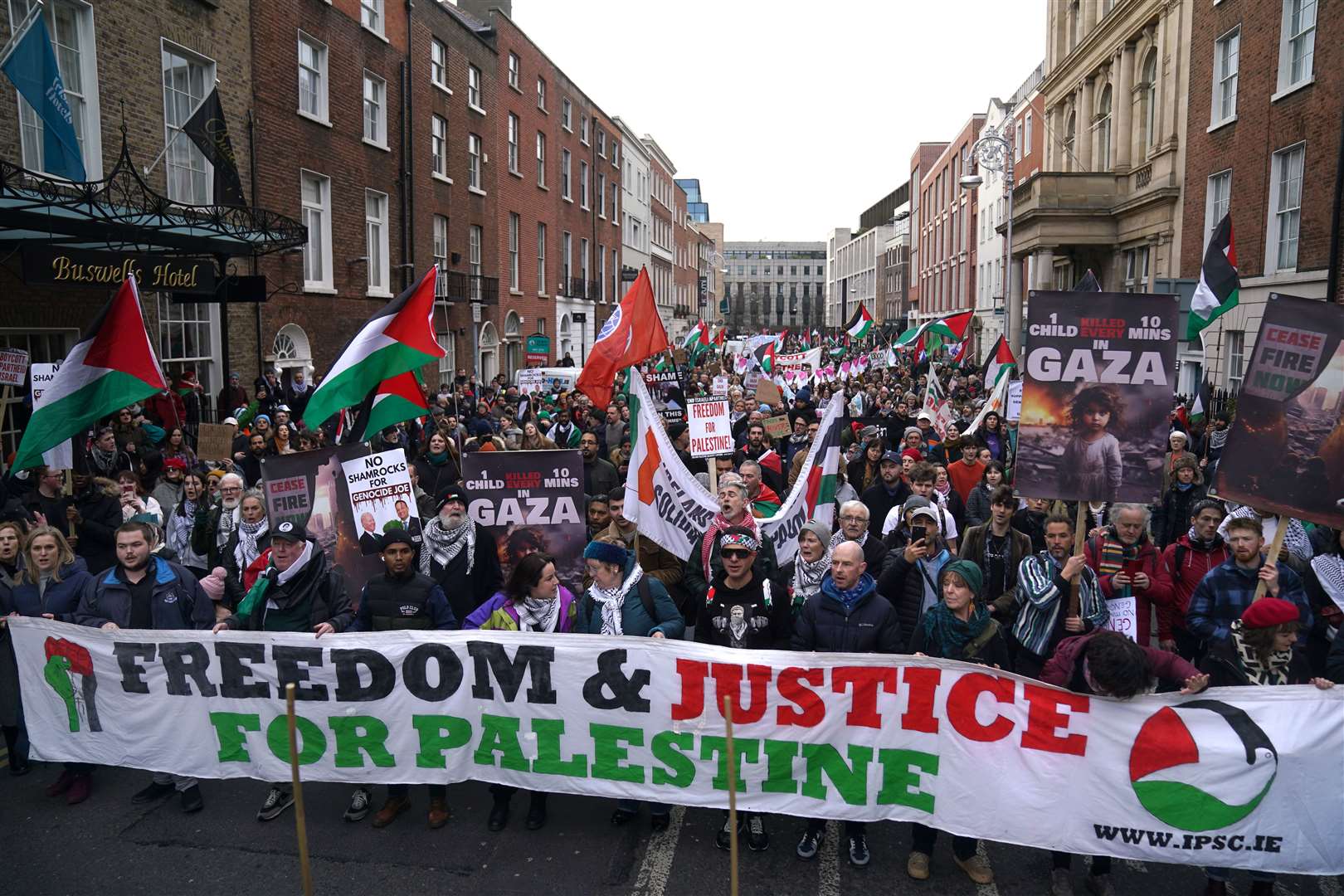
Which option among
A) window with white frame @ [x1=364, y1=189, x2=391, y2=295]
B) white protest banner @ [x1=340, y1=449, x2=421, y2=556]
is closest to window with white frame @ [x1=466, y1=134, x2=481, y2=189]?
window with white frame @ [x1=364, y1=189, x2=391, y2=295]

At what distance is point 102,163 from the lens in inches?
565

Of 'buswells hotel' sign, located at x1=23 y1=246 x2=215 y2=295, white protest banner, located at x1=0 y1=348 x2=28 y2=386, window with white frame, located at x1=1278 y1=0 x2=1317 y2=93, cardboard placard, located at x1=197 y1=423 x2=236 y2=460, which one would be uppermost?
window with white frame, located at x1=1278 y1=0 x2=1317 y2=93

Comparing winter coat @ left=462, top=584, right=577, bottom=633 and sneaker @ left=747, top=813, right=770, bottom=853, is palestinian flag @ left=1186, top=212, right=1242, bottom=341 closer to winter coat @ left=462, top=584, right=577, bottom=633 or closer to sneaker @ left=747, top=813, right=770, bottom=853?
sneaker @ left=747, top=813, right=770, bottom=853

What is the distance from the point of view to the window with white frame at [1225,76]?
19.8 m

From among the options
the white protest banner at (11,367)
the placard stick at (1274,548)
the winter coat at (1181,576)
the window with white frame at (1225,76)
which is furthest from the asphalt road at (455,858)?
the window with white frame at (1225,76)

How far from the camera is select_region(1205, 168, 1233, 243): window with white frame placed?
20.6 metres

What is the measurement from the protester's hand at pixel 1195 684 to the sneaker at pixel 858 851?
172 cm

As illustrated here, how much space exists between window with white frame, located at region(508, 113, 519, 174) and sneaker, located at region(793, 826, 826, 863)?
2998cm

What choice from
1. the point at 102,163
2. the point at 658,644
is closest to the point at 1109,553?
the point at 658,644

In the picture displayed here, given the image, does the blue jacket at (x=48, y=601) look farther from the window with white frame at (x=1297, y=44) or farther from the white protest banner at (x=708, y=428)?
the window with white frame at (x=1297, y=44)

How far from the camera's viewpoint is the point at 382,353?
7.73 metres

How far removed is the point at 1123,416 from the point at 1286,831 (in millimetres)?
2187

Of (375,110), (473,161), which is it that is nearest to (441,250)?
(473,161)

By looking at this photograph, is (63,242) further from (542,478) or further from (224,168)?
(542,478)
